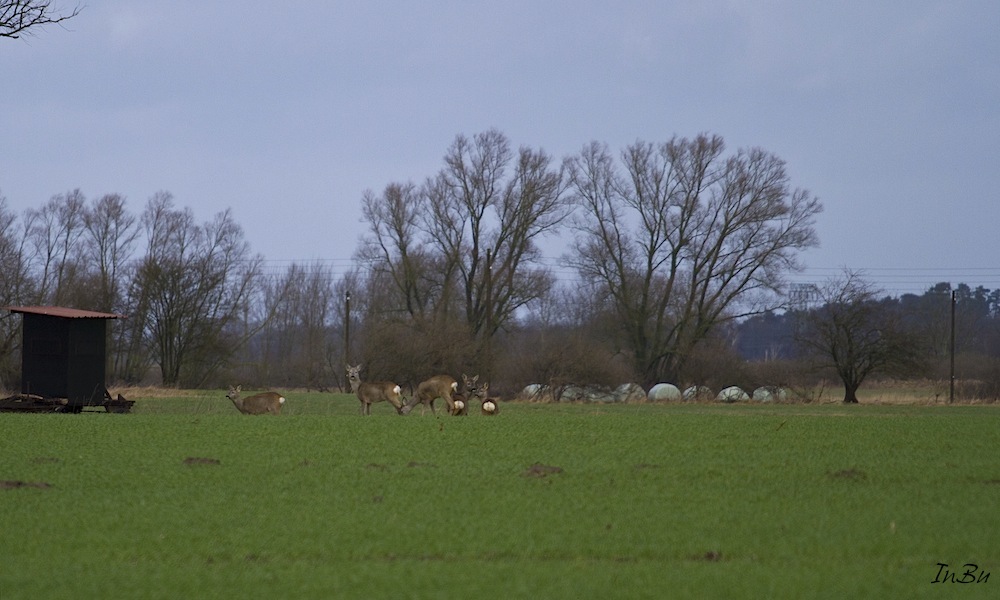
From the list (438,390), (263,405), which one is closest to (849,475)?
(438,390)

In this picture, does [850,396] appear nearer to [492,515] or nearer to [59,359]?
[59,359]

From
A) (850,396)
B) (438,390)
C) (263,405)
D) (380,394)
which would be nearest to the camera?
(438,390)

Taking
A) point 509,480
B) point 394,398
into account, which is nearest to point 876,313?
point 394,398

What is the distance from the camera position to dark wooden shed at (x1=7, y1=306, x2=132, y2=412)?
27.5 metres

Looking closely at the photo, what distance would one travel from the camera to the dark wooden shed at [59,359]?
27484 millimetres

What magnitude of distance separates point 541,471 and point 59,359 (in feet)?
58.4

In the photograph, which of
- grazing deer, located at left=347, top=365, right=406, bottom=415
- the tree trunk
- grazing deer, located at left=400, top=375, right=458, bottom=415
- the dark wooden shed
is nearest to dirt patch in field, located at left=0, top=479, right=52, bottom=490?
grazing deer, located at left=400, top=375, right=458, bottom=415

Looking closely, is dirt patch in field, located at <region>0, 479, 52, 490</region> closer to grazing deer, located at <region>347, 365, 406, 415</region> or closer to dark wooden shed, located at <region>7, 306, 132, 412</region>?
grazing deer, located at <region>347, 365, 406, 415</region>

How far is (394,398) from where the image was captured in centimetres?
2738

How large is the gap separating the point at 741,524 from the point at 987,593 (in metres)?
2.98

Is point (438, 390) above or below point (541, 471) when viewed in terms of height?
above

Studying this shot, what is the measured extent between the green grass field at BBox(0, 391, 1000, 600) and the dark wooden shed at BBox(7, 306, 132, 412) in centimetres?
902

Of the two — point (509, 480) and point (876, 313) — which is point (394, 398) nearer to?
point (509, 480)

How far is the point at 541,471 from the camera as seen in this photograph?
1396 cm
